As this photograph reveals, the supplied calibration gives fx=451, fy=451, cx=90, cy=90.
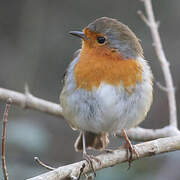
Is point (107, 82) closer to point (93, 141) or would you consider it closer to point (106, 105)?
point (106, 105)

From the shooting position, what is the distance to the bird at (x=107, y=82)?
4.02 metres

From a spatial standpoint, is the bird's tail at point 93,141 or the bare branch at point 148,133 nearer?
the bare branch at point 148,133

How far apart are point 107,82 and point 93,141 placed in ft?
3.29

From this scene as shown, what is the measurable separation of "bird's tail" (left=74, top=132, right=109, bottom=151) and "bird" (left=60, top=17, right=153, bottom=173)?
0.44m

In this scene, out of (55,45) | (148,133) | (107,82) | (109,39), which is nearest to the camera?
(107,82)

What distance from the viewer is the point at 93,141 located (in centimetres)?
479

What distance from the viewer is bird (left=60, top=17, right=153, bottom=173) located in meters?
4.02

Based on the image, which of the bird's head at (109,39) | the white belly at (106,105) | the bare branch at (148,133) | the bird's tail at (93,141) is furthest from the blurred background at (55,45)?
the bird's head at (109,39)

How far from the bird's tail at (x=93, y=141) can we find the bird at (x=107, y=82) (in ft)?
1.45

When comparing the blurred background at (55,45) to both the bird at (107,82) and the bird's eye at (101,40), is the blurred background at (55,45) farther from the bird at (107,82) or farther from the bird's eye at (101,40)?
the bird's eye at (101,40)

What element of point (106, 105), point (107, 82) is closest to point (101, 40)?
point (107, 82)

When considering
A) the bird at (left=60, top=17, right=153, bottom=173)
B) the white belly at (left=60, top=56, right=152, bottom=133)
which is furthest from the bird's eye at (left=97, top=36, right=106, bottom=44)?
the white belly at (left=60, top=56, right=152, bottom=133)

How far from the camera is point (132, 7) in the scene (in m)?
8.52

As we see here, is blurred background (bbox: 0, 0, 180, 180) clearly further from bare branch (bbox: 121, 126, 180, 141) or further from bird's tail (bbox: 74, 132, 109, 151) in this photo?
bare branch (bbox: 121, 126, 180, 141)
